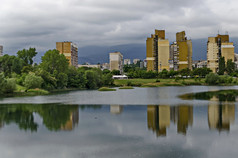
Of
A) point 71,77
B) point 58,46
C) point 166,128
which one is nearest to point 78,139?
point 166,128

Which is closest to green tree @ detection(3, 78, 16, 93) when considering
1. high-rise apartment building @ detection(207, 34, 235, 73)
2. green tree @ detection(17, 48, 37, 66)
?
green tree @ detection(17, 48, 37, 66)

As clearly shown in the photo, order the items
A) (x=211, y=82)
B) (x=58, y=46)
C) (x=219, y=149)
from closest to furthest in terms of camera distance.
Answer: (x=219, y=149)
(x=211, y=82)
(x=58, y=46)

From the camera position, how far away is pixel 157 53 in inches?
6152

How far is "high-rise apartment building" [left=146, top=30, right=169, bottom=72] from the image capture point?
150 meters

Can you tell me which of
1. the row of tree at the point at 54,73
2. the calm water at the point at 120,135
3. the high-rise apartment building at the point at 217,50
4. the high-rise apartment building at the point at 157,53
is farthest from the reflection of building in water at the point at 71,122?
the high-rise apartment building at the point at 217,50

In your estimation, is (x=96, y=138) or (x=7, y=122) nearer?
(x=96, y=138)

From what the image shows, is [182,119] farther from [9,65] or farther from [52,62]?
[9,65]

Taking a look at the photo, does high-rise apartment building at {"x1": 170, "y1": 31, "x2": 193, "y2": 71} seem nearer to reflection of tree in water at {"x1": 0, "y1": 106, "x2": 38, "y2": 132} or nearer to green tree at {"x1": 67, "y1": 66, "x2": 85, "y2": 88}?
green tree at {"x1": 67, "y1": 66, "x2": 85, "y2": 88}

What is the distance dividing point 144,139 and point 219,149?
15.1ft

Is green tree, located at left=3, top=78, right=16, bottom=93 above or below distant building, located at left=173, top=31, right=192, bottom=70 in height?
below

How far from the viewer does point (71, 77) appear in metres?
88.1

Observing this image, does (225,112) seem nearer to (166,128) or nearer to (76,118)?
(166,128)

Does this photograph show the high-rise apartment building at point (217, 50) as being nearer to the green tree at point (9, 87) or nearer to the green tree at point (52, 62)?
the green tree at point (52, 62)

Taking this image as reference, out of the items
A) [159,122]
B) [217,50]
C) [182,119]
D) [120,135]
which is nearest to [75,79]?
[182,119]
